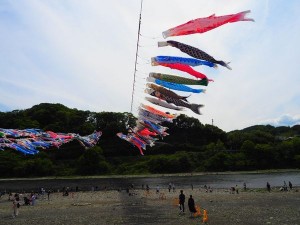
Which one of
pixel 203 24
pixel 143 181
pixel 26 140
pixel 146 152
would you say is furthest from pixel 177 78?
pixel 146 152

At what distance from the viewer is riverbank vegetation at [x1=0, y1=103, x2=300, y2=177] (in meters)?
78.9

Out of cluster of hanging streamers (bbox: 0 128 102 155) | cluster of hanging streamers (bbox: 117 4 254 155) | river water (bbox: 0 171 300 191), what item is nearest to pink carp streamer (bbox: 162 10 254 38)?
cluster of hanging streamers (bbox: 117 4 254 155)

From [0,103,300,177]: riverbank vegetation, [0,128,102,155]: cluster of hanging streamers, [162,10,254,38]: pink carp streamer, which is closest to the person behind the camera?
[162,10,254,38]: pink carp streamer

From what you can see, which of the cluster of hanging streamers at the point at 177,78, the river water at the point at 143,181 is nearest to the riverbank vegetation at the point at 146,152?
the river water at the point at 143,181

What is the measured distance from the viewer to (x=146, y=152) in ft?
289

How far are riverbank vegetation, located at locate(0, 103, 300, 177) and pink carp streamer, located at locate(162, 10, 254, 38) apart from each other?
5591 centimetres

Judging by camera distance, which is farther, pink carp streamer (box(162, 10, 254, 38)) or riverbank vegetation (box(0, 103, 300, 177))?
riverbank vegetation (box(0, 103, 300, 177))

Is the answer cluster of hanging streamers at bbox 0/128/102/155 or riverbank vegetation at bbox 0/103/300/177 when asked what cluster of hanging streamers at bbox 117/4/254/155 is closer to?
cluster of hanging streamers at bbox 0/128/102/155

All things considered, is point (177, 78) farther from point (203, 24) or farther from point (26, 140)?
point (26, 140)

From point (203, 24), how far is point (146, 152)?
75.4 meters

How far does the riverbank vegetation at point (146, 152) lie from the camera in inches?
3105

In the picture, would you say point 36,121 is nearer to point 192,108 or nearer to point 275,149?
point 275,149

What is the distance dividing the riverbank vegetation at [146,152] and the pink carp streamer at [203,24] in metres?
55.9

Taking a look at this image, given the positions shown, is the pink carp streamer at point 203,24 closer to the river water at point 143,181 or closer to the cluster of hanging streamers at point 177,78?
the cluster of hanging streamers at point 177,78
